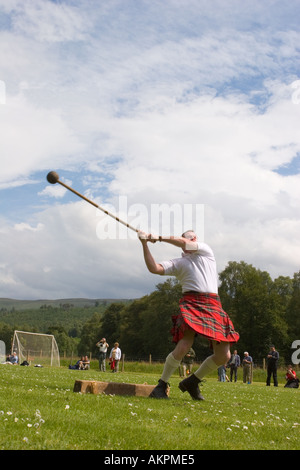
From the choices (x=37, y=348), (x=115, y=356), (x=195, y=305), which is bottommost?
(x=37, y=348)

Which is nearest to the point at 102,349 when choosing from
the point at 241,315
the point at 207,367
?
the point at 207,367

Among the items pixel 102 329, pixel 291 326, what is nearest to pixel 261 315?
pixel 291 326

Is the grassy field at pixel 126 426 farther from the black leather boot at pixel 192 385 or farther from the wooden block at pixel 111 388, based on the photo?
the black leather boot at pixel 192 385

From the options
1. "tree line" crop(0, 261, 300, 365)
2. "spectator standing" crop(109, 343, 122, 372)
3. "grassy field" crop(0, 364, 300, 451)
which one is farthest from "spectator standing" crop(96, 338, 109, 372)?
"tree line" crop(0, 261, 300, 365)

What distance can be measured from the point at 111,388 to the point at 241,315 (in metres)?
69.7

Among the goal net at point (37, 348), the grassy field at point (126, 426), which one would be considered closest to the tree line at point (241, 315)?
the goal net at point (37, 348)

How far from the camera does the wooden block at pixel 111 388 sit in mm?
7664

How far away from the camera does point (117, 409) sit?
5699 millimetres

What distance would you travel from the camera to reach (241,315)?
75500 millimetres

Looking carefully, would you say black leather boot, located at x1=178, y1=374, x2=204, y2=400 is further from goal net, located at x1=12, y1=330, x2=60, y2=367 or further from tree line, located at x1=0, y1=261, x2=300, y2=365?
tree line, located at x1=0, y1=261, x2=300, y2=365

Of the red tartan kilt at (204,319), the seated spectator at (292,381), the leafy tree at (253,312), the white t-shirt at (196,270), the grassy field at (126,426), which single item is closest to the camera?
the grassy field at (126,426)

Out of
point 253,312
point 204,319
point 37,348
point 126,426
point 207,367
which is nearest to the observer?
point 126,426

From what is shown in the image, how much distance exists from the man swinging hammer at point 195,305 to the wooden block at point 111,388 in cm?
27

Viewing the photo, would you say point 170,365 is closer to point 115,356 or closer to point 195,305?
point 195,305
